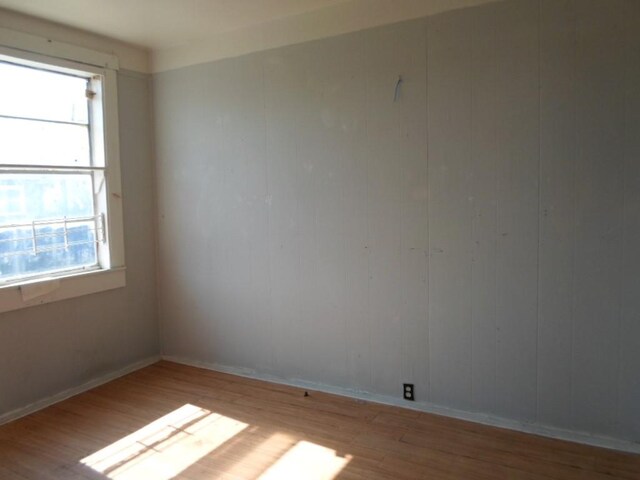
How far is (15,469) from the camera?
267 centimetres

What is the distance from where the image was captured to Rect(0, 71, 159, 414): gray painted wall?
11.0ft

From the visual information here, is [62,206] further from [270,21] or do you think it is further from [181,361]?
[270,21]

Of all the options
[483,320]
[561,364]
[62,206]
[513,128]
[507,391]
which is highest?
[513,128]

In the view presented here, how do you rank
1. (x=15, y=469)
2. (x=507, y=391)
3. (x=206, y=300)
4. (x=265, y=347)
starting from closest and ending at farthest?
(x=15, y=469), (x=507, y=391), (x=265, y=347), (x=206, y=300)

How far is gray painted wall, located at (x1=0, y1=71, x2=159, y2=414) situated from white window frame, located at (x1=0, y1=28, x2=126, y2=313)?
8cm

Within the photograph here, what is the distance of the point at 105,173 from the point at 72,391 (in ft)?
5.50

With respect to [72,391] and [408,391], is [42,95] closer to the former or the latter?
[72,391]

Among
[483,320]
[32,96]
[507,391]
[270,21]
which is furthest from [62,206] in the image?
[507,391]

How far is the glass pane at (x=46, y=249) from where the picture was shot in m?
3.34

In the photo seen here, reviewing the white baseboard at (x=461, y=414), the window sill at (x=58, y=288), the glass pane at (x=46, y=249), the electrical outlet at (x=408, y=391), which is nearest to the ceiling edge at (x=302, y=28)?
the glass pane at (x=46, y=249)

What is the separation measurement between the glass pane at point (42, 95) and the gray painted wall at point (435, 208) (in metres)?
0.69

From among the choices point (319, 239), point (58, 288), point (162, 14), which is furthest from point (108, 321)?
point (162, 14)

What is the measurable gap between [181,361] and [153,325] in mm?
408

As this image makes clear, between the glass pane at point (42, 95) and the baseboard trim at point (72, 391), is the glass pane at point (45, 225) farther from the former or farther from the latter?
the baseboard trim at point (72, 391)
